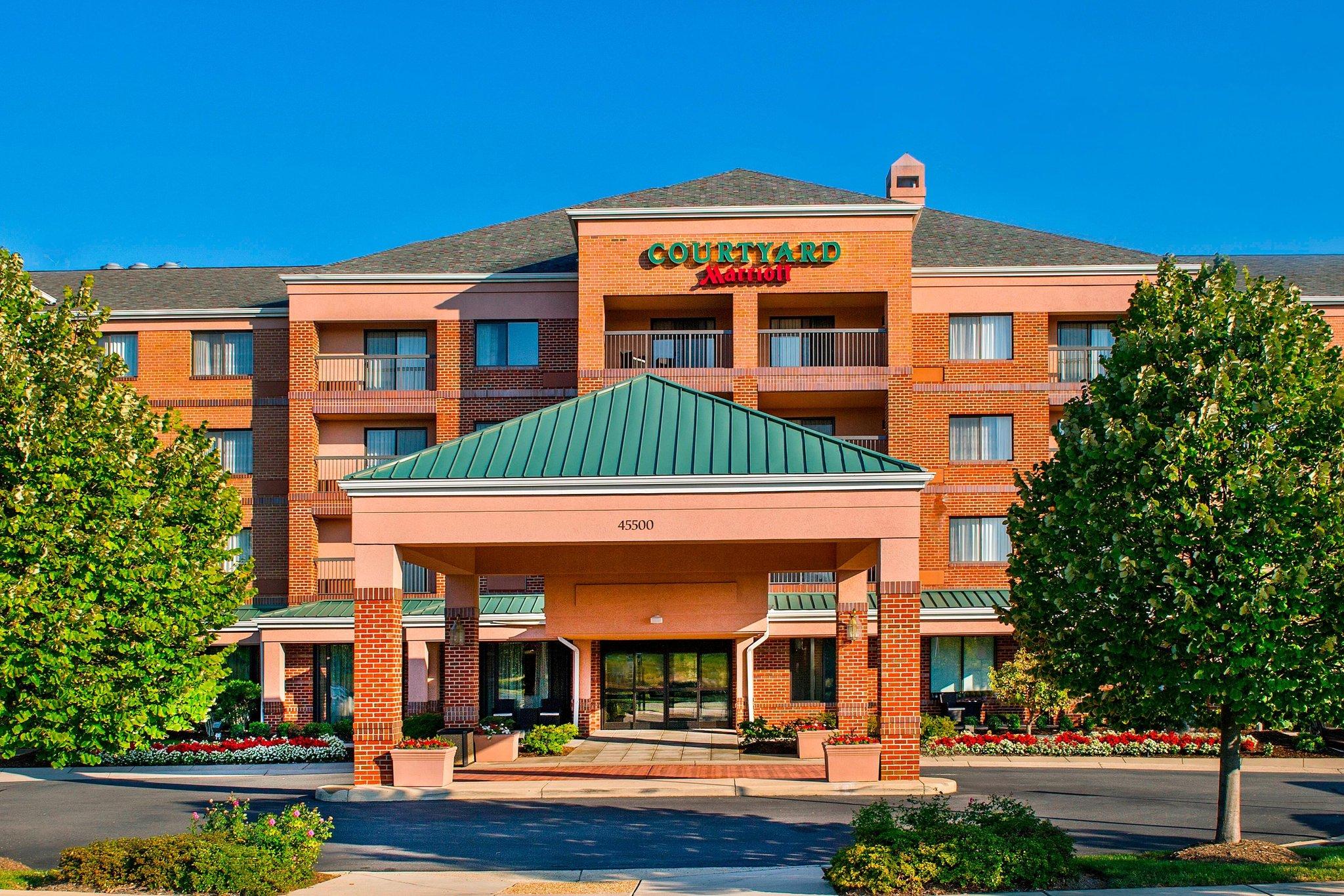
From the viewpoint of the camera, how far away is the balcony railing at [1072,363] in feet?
112

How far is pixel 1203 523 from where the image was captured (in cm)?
1427

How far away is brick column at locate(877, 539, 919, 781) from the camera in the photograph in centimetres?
2130

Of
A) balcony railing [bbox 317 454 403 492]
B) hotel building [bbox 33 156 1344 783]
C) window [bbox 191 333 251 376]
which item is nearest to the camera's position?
hotel building [bbox 33 156 1344 783]

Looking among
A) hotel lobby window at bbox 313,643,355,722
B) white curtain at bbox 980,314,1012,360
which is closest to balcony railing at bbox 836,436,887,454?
white curtain at bbox 980,314,1012,360

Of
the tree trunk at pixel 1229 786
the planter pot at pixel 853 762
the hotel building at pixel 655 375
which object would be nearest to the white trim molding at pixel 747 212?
the hotel building at pixel 655 375

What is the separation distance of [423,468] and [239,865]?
963 cm

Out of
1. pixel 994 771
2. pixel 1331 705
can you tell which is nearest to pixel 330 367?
pixel 994 771

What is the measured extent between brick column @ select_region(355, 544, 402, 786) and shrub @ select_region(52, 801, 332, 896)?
21.6 ft

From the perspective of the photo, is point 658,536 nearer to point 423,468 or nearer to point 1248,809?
point 423,468

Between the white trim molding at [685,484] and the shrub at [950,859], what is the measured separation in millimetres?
8175

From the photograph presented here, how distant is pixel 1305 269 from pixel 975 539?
1571 cm

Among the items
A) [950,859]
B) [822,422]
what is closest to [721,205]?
[822,422]

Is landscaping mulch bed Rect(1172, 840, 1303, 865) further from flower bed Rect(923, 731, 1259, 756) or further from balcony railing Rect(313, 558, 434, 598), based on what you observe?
balcony railing Rect(313, 558, 434, 598)

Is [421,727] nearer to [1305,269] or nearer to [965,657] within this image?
[965,657]
